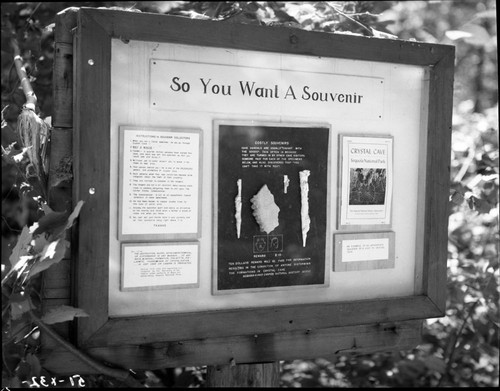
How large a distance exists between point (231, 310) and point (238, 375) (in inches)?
14.8

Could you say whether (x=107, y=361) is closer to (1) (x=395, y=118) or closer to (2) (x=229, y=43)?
(2) (x=229, y=43)

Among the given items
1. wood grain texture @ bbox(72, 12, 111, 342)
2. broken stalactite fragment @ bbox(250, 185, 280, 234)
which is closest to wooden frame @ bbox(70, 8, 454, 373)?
wood grain texture @ bbox(72, 12, 111, 342)

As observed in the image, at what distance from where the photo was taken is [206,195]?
1.74 metres

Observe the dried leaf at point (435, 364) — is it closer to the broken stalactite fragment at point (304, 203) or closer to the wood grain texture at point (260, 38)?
the broken stalactite fragment at point (304, 203)

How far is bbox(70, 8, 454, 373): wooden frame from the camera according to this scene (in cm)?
160

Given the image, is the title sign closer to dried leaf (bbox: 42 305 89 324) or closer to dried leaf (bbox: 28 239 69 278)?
Answer: dried leaf (bbox: 28 239 69 278)

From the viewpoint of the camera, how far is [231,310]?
5.75ft

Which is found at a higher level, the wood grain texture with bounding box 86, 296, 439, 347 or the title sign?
the title sign

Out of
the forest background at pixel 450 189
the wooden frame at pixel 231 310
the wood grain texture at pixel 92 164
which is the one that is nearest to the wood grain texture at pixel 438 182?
the wooden frame at pixel 231 310

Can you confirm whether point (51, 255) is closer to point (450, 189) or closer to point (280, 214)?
point (280, 214)

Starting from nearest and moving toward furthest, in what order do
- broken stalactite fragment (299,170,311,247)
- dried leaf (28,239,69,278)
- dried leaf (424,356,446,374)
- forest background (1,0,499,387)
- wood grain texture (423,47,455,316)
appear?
dried leaf (28,239,69,278) < broken stalactite fragment (299,170,311,247) < wood grain texture (423,47,455,316) < forest background (1,0,499,387) < dried leaf (424,356,446,374)

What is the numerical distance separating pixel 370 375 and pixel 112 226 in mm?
1789

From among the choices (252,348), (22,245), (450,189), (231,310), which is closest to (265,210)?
(231,310)

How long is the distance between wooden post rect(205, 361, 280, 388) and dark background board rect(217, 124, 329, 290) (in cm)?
36
